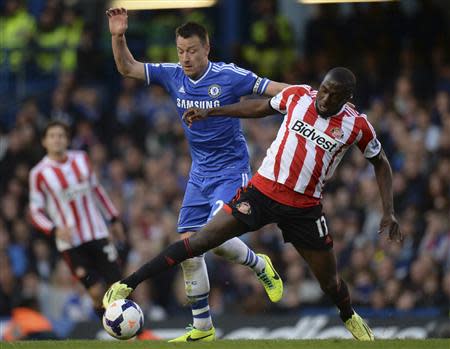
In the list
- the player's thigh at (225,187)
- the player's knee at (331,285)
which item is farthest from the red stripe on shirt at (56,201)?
the player's knee at (331,285)

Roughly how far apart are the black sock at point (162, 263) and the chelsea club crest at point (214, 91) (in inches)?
54.1

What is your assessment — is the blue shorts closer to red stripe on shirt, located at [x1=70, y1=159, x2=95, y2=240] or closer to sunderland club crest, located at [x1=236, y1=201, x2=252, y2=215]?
sunderland club crest, located at [x1=236, y1=201, x2=252, y2=215]

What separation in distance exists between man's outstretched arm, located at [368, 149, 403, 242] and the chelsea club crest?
1427mm

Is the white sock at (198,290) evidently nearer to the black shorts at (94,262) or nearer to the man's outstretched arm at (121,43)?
the man's outstretched arm at (121,43)

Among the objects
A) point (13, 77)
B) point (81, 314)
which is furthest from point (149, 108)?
point (81, 314)

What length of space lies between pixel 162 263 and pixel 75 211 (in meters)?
3.45

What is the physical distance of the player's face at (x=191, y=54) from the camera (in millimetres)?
10648

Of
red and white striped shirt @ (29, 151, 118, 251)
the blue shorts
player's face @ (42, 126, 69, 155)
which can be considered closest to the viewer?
the blue shorts

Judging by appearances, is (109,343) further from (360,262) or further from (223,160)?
(360,262)

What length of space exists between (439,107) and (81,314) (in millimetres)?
5294

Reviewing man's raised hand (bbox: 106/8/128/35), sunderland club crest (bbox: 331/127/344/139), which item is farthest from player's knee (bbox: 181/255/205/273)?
man's raised hand (bbox: 106/8/128/35)

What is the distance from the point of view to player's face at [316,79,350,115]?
32.2ft

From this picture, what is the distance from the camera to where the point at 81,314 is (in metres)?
16.7

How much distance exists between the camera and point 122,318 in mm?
9883
